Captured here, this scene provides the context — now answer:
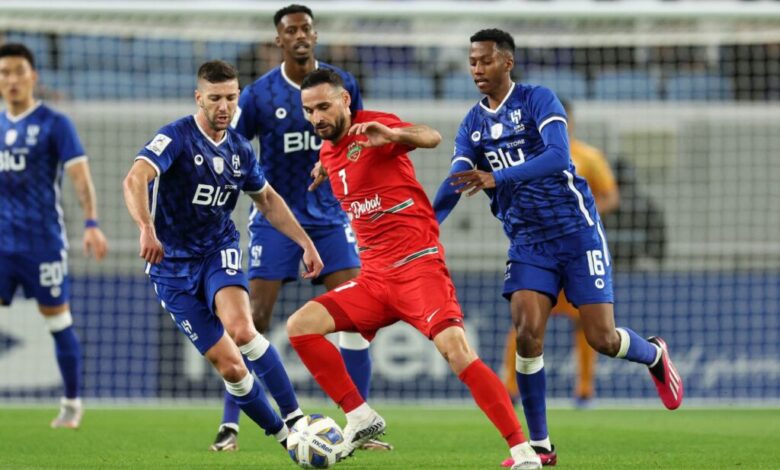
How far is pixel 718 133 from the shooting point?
46.1ft

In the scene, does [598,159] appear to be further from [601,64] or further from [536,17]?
[601,64]

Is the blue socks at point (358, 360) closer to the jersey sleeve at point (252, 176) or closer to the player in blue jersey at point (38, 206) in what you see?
the jersey sleeve at point (252, 176)

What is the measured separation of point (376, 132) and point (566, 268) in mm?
1408

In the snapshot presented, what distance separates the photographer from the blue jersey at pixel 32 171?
916 cm

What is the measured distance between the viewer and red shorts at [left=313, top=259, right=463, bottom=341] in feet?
20.8

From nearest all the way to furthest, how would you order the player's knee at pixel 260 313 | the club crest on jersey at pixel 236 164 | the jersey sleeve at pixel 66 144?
the club crest on jersey at pixel 236 164 → the player's knee at pixel 260 313 → the jersey sleeve at pixel 66 144

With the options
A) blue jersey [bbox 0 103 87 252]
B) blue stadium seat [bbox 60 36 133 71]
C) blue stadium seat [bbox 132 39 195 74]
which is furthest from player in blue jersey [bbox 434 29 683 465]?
blue stadium seat [bbox 60 36 133 71]

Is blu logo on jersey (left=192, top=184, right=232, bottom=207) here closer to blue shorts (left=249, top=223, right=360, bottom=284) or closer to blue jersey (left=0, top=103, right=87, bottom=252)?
blue shorts (left=249, top=223, right=360, bottom=284)

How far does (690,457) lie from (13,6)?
672cm

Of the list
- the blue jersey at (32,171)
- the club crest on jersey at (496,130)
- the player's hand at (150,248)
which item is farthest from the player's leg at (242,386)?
the blue jersey at (32,171)

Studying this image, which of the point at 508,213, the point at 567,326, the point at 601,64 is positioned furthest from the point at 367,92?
the point at 508,213

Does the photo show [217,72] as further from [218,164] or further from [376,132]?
[376,132]

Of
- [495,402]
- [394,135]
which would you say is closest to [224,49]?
Answer: [394,135]

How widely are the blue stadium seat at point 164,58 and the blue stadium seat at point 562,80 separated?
3678 millimetres
